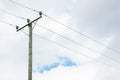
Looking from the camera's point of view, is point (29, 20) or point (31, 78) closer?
point (31, 78)

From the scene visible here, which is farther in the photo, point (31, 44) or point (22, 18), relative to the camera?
point (22, 18)

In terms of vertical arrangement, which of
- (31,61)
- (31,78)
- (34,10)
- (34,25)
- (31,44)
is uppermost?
(34,10)

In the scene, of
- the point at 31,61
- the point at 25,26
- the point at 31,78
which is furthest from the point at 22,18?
the point at 31,78

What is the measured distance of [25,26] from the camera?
1838 centimetres

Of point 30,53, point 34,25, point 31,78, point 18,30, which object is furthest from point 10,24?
point 31,78

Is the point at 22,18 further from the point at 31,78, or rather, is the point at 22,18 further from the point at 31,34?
the point at 31,78

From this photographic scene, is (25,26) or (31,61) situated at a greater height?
(25,26)

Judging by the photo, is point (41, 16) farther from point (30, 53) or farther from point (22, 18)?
point (30, 53)

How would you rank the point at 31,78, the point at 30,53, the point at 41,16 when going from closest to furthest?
the point at 31,78, the point at 30,53, the point at 41,16

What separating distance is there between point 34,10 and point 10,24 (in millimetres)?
1981

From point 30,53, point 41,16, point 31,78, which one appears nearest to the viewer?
point 31,78

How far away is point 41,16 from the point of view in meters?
18.0

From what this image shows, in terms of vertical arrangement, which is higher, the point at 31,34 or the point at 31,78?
the point at 31,34

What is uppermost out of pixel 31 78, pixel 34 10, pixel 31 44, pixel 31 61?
pixel 34 10
